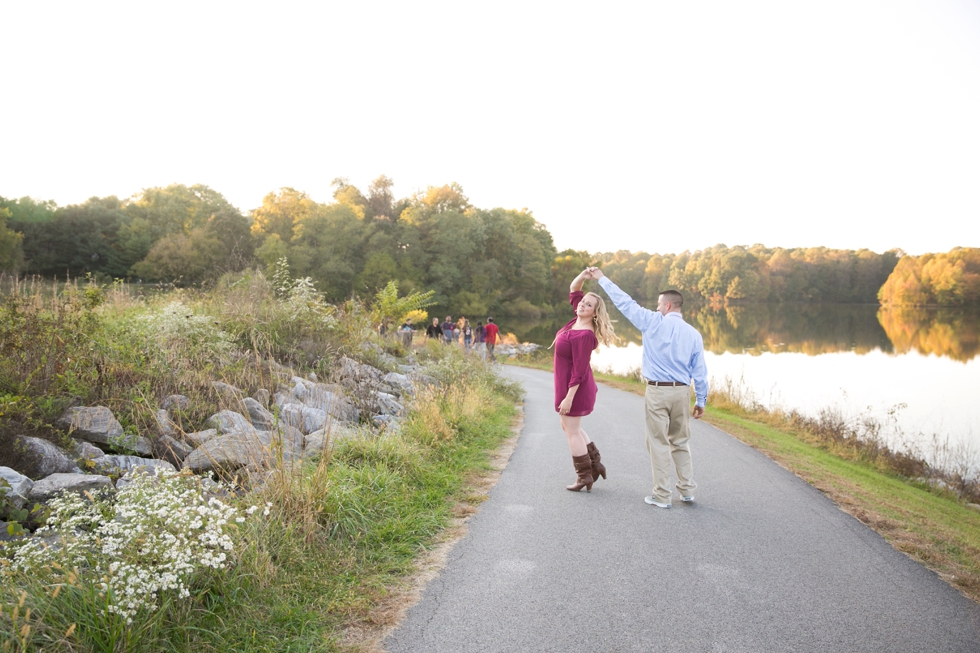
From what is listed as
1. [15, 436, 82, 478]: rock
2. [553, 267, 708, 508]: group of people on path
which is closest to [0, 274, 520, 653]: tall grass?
[15, 436, 82, 478]: rock

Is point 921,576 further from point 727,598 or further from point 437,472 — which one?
point 437,472

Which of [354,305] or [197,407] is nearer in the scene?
[197,407]

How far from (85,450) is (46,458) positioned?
0.35 meters

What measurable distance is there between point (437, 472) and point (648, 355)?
263 cm

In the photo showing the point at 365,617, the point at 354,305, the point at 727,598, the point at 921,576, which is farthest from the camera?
the point at 354,305

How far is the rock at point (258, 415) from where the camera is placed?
21.9 feet

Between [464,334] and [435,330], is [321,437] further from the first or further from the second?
[464,334]

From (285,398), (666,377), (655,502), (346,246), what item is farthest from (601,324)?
(346,246)

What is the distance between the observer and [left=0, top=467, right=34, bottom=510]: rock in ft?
13.0

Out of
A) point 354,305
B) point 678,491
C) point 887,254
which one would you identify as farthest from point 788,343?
point 887,254

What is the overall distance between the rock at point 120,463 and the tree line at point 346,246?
2881 centimetres

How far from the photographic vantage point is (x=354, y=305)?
42.9 feet

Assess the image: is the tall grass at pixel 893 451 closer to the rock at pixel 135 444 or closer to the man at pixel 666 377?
the man at pixel 666 377

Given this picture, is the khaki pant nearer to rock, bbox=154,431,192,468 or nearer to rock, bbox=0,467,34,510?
rock, bbox=154,431,192,468
